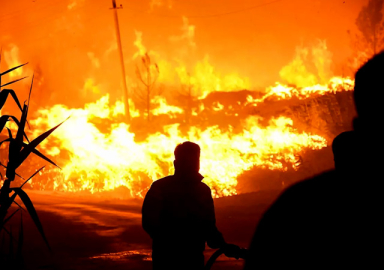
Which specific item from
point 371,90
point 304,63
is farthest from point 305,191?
point 304,63

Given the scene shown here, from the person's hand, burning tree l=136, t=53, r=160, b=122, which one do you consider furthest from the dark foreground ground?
burning tree l=136, t=53, r=160, b=122

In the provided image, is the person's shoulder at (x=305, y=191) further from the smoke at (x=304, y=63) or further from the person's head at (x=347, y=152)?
the smoke at (x=304, y=63)

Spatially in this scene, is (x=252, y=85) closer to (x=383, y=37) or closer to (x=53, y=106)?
(x=383, y=37)

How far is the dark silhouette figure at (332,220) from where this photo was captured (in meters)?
0.58

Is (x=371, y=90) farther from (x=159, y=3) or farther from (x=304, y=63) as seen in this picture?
(x=159, y=3)

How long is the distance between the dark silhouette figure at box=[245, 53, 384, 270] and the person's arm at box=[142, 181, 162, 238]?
2.18 m

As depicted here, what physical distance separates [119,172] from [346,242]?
12.7 metres

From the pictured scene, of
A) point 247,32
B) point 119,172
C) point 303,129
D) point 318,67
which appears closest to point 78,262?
point 119,172

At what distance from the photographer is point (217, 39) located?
1770cm

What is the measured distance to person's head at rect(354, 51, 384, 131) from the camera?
2.17 feet

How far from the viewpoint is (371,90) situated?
683mm

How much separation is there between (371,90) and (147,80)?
62.4 ft

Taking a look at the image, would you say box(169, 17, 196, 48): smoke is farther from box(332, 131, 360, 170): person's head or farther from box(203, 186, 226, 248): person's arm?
box(332, 131, 360, 170): person's head

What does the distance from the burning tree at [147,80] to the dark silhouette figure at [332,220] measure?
58.4 feet
